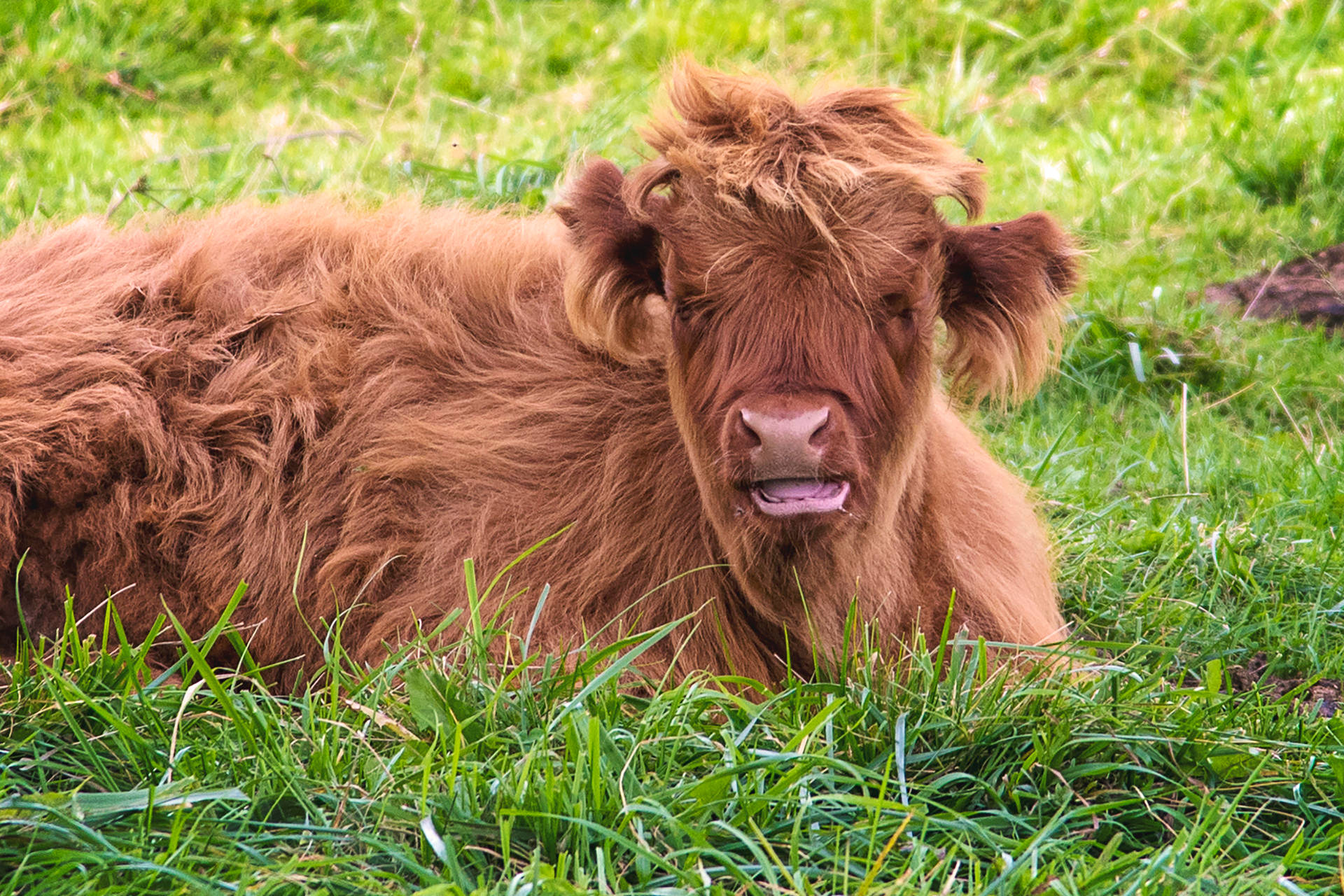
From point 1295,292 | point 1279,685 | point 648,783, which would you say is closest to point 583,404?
point 648,783

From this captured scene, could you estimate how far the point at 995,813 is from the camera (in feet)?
8.82

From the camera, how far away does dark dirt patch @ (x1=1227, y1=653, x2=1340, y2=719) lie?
3.62 metres

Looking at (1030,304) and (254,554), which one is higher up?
(1030,304)

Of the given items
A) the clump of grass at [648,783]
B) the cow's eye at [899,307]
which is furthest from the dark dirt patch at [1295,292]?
the clump of grass at [648,783]

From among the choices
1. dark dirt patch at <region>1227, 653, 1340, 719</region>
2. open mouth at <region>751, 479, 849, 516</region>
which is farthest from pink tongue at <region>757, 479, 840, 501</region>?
dark dirt patch at <region>1227, 653, 1340, 719</region>

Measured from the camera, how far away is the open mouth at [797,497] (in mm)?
3027

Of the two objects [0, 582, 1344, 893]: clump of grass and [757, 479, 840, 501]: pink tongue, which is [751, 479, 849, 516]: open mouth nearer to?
[757, 479, 840, 501]: pink tongue

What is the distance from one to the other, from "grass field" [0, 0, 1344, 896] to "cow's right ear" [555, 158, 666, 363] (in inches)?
13.2

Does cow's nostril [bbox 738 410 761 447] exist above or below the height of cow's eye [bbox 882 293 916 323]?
below

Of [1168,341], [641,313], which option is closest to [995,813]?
[641,313]

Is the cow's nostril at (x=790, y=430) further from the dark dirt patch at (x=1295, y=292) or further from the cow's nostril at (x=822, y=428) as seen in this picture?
the dark dirt patch at (x=1295, y=292)

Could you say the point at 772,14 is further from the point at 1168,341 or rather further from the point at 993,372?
the point at 993,372

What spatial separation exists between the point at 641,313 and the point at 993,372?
91 cm

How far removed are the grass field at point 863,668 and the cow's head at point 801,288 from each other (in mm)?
377
